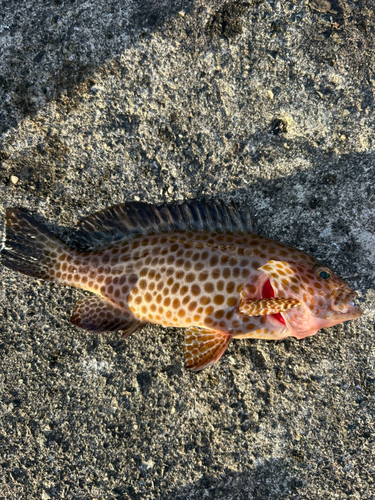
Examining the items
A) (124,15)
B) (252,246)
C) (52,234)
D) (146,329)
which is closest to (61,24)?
(124,15)

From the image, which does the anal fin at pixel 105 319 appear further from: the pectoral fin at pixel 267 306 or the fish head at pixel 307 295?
the fish head at pixel 307 295

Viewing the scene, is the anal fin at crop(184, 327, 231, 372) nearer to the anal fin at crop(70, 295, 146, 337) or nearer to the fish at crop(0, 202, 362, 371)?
the fish at crop(0, 202, 362, 371)

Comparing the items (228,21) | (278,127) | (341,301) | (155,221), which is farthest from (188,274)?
(228,21)

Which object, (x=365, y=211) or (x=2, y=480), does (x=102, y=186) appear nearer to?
(x=365, y=211)

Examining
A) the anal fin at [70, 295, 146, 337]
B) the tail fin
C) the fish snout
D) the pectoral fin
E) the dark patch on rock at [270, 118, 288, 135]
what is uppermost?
the dark patch on rock at [270, 118, 288, 135]

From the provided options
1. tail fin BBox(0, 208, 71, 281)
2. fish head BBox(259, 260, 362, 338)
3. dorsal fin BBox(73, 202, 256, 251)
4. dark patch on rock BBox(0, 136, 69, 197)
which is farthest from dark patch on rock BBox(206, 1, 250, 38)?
tail fin BBox(0, 208, 71, 281)
